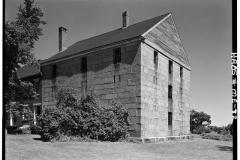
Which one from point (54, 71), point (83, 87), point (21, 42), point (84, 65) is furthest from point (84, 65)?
point (21, 42)

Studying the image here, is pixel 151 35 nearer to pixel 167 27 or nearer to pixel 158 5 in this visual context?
pixel 167 27

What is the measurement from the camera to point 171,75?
2516cm

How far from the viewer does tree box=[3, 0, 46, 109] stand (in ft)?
59.2

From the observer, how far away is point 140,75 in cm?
2070

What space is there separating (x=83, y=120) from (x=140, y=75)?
5.07 m

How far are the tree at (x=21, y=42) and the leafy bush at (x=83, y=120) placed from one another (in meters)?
2.70

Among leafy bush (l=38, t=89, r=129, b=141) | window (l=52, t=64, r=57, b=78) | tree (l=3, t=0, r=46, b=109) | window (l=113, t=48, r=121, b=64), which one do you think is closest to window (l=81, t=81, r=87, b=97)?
window (l=113, t=48, r=121, b=64)

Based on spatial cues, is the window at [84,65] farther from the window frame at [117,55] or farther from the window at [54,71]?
the window at [54,71]

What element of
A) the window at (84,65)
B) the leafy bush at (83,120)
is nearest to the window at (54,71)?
the window at (84,65)

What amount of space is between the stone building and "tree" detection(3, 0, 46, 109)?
5406mm

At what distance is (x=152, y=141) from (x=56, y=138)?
727 cm

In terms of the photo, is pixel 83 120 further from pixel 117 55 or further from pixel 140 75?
pixel 117 55

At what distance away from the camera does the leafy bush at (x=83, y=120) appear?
17859 millimetres

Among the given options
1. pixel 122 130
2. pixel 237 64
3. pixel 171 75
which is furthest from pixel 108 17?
pixel 171 75
